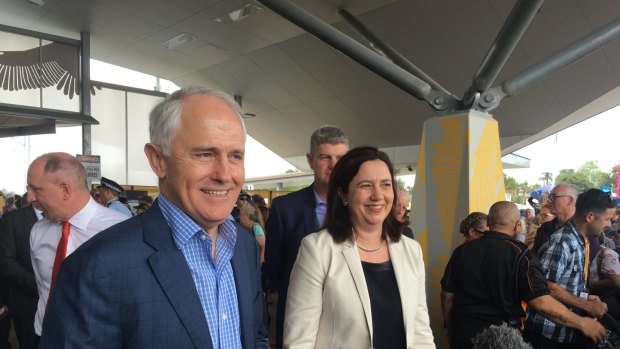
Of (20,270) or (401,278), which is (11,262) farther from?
(401,278)

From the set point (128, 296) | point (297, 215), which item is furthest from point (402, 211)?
point (128, 296)

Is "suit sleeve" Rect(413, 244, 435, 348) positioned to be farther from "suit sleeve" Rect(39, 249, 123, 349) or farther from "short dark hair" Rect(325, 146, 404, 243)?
"suit sleeve" Rect(39, 249, 123, 349)

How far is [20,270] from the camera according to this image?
3.62 metres

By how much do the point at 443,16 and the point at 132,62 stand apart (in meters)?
11.8

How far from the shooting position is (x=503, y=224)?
3.28 m

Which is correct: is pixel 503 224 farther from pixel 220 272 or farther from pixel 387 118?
pixel 387 118

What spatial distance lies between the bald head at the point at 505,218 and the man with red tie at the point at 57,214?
2824 mm

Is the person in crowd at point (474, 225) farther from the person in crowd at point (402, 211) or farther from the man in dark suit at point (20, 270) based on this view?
the man in dark suit at point (20, 270)

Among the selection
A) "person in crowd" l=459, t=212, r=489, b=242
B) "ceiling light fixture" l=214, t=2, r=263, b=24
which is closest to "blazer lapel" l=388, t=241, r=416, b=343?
"person in crowd" l=459, t=212, r=489, b=242

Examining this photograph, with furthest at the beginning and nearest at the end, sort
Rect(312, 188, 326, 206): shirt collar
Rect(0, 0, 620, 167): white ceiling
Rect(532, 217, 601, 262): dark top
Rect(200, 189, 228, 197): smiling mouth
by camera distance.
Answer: Rect(0, 0, 620, 167): white ceiling < Rect(532, 217, 601, 262): dark top < Rect(312, 188, 326, 206): shirt collar < Rect(200, 189, 228, 197): smiling mouth

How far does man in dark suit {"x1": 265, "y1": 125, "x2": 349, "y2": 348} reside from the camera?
286 centimetres

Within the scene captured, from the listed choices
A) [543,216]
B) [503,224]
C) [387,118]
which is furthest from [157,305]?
[387,118]

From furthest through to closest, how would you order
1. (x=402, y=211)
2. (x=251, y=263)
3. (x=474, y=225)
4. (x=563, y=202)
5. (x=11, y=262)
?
1. (x=402, y=211)
2. (x=563, y=202)
3. (x=474, y=225)
4. (x=11, y=262)
5. (x=251, y=263)

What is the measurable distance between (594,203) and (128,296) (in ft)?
12.4
